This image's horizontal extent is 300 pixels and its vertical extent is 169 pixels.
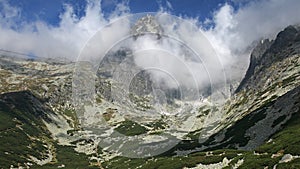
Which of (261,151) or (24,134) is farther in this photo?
(24,134)

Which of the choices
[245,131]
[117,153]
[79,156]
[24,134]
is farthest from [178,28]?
[24,134]

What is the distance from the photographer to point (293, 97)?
414 ft

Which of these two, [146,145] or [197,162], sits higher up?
[146,145]

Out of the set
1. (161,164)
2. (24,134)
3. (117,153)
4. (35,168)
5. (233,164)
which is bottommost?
(233,164)

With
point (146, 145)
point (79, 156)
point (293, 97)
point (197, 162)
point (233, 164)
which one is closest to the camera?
point (233, 164)

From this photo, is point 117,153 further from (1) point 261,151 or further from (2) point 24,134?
(1) point 261,151

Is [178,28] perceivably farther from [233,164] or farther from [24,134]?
[24,134]

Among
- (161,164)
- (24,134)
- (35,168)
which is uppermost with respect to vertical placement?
(24,134)

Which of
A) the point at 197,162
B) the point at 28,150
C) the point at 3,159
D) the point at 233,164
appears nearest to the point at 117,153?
the point at 28,150

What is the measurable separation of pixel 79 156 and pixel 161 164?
96662 millimetres

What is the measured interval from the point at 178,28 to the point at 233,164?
25.8 m

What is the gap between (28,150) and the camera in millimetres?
167125

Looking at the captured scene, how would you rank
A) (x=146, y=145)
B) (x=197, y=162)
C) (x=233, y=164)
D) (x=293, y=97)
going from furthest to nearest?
(x=146, y=145)
(x=293, y=97)
(x=197, y=162)
(x=233, y=164)

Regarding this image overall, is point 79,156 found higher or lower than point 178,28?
higher
